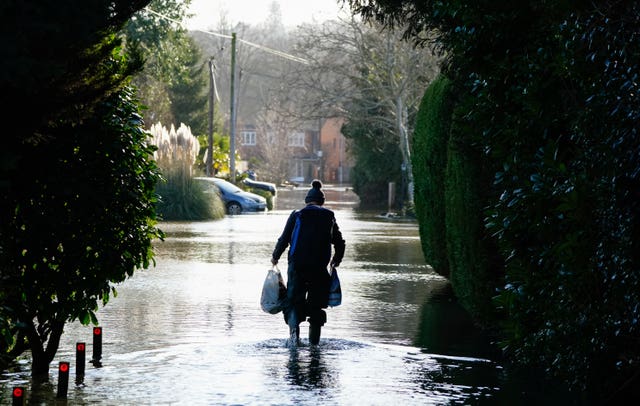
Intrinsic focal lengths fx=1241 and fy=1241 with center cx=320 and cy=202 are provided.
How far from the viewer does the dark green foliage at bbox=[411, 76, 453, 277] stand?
625 inches

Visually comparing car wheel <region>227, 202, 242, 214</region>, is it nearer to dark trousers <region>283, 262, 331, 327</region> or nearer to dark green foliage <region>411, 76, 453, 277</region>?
dark green foliage <region>411, 76, 453, 277</region>

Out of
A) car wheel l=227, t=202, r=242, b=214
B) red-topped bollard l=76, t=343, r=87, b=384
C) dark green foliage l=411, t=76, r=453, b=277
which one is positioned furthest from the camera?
car wheel l=227, t=202, r=242, b=214

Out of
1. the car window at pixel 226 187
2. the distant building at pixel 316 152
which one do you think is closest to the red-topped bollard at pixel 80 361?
the car window at pixel 226 187

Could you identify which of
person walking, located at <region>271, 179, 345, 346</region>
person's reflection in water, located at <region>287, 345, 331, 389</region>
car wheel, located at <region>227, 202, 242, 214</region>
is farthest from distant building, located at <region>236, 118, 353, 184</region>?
person's reflection in water, located at <region>287, 345, 331, 389</region>

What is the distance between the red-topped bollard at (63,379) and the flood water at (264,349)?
0.10 meters

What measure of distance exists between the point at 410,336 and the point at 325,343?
46.8 inches

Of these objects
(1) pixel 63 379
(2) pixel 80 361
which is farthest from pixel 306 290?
(1) pixel 63 379

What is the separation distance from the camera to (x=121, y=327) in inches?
539

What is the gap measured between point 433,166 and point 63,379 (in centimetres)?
813

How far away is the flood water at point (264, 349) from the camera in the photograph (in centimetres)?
952

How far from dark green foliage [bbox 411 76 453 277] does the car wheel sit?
2721cm

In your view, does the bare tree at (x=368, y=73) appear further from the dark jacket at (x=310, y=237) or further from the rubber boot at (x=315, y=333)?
the rubber boot at (x=315, y=333)

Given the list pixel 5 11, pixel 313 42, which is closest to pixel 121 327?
pixel 5 11

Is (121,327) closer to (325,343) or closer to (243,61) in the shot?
(325,343)
